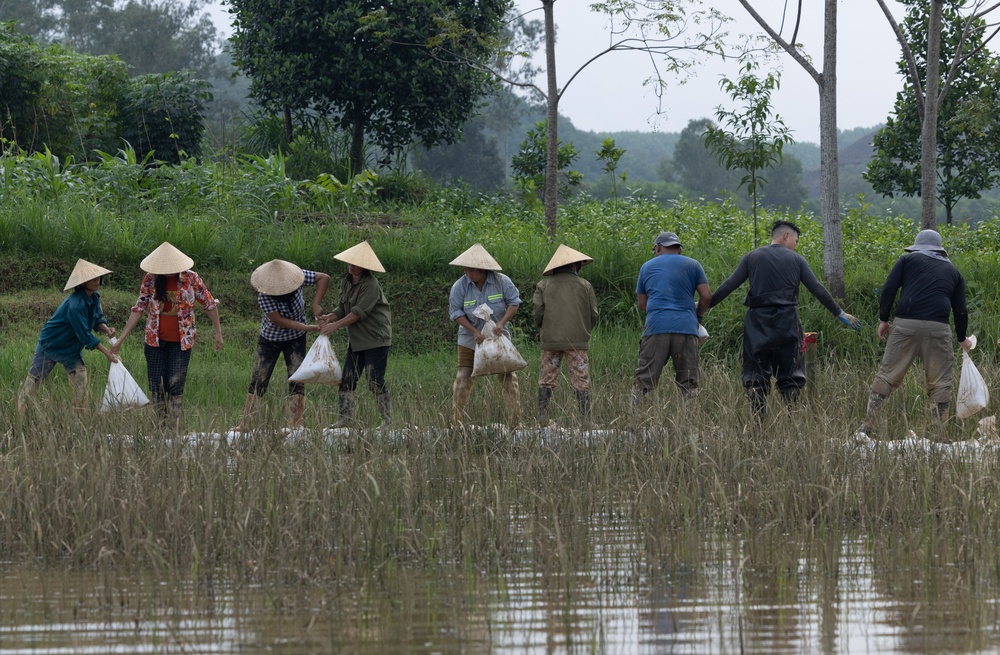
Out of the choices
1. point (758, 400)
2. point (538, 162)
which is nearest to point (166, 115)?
point (538, 162)

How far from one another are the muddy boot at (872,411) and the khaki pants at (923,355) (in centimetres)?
4

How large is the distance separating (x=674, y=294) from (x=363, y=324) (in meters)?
2.53

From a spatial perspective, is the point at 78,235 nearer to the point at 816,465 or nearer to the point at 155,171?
the point at 155,171

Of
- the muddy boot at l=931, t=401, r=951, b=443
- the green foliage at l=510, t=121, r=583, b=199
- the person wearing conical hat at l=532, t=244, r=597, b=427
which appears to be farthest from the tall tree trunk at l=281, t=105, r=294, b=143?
the muddy boot at l=931, t=401, r=951, b=443

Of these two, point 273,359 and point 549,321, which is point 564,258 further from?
point 273,359

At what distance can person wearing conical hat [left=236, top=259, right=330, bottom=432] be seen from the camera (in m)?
9.34

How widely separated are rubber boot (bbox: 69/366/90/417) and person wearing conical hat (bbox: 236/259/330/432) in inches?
47.5

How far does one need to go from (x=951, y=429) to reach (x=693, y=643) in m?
5.67

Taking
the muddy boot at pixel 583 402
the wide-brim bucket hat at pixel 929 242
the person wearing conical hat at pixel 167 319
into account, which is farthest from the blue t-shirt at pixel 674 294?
the person wearing conical hat at pixel 167 319

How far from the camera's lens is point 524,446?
7.79 metres

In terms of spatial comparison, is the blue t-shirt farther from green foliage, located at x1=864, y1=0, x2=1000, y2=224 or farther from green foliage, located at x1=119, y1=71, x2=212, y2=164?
green foliage, located at x1=119, y1=71, x2=212, y2=164

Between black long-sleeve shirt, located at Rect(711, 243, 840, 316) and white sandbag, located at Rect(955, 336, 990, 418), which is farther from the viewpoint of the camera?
black long-sleeve shirt, located at Rect(711, 243, 840, 316)

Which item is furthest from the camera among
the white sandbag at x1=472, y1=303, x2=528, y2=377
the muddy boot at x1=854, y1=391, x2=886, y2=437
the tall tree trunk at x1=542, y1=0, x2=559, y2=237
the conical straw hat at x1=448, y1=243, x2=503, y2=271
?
the tall tree trunk at x1=542, y1=0, x2=559, y2=237

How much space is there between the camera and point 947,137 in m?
20.7
